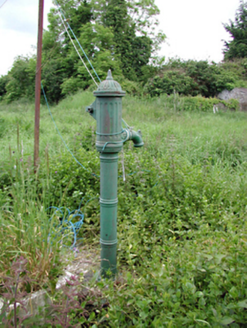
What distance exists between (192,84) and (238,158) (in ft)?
36.3

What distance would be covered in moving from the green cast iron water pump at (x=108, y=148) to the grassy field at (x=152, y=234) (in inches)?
6.4

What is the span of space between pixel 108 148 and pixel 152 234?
0.96 metres

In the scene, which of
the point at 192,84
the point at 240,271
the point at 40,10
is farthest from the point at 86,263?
the point at 192,84

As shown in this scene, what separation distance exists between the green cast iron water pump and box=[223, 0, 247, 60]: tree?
70.0 feet

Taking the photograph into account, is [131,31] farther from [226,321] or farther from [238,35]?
[226,321]

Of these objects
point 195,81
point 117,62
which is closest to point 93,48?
point 117,62

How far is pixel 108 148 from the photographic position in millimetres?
1888

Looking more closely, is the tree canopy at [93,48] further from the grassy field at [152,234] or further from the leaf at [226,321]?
the leaf at [226,321]

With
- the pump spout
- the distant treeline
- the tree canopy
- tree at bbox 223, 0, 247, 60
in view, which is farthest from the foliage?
the pump spout

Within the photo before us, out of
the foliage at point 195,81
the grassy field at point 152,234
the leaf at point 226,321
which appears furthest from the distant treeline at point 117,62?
the leaf at point 226,321

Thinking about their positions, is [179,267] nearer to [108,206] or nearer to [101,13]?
[108,206]

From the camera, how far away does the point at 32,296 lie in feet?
5.27

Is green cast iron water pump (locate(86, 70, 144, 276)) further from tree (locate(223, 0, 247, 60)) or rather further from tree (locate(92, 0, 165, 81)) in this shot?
tree (locate(223, 0, 247, 60))

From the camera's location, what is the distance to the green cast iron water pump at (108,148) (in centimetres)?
185
